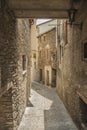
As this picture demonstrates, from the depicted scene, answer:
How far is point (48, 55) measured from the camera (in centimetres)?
2228

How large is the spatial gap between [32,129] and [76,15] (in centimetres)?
469

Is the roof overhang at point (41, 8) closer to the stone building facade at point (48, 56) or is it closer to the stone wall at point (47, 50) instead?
the stone building facade at point (48, 56)

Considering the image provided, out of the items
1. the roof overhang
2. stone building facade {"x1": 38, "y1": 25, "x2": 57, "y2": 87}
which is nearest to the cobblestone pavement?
the roof overhang

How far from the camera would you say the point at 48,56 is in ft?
73.2

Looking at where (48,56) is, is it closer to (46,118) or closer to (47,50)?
(47,50)

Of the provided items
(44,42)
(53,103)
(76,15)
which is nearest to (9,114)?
(76,15)

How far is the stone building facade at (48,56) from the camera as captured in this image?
2068 centimetres

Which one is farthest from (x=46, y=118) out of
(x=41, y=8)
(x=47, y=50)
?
(x=47, y=50)

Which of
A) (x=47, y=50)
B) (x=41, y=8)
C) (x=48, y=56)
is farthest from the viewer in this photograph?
(x=47, y=50)

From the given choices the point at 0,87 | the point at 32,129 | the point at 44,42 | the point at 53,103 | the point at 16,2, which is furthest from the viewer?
the point at 44,42

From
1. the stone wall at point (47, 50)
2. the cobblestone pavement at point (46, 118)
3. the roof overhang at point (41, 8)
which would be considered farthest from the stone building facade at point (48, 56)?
the roof overhang at point (41, 8)

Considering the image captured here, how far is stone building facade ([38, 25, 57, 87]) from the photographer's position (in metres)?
20.7

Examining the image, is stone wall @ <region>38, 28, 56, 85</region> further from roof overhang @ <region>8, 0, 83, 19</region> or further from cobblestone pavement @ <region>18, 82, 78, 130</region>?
roof overhang @ <region>8, 0, 83, 19</region>

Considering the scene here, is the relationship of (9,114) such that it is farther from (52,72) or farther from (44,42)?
(44,42)
